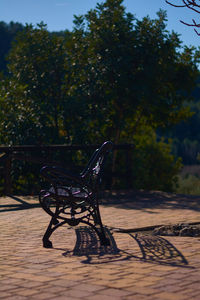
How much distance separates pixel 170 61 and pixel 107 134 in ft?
8.19

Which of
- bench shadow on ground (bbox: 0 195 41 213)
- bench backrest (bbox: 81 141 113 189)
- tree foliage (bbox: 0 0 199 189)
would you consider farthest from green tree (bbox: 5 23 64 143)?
bench backrest (bbox: 81 141 113 189)

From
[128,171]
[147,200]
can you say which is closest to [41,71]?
[128,171]

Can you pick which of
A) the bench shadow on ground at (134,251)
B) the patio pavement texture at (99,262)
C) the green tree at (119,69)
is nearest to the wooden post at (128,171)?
the green tree at (119,69)

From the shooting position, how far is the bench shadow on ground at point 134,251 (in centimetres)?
438

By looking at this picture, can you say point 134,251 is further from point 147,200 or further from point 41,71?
point 41,71

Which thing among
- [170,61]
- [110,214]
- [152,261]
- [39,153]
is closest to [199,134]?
[170,61]

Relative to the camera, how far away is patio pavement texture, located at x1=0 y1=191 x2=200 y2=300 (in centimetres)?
338

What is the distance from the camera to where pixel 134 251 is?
4.75 metres

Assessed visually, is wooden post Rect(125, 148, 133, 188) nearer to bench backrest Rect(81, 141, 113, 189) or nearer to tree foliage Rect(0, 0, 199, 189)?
tree foliage Rect(0, 0, 199, 189)

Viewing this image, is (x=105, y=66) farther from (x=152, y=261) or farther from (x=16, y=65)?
(x=152, y=261)

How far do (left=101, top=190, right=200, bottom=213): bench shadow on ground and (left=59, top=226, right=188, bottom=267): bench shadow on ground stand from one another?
97.9 inches

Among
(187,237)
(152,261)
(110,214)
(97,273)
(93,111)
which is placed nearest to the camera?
(97,273)

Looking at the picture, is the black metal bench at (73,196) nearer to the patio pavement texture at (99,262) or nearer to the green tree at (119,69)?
the patio pavement texture at (99,262)

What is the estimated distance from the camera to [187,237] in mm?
5410
